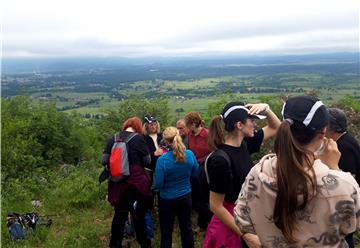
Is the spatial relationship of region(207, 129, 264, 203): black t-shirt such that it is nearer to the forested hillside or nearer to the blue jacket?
the blue jacket

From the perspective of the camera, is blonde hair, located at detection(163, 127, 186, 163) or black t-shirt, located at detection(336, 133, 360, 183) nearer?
black t-shirt, located at detection(336, 133, 360, 183)

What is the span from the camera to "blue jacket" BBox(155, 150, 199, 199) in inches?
173

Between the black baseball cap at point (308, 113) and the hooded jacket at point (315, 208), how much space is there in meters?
0.18

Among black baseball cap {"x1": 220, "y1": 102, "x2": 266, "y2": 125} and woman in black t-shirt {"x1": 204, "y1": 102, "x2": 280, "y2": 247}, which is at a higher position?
black baseball cap {"x1": 220, "y1": 102, "x2": 266, "y2": 125}

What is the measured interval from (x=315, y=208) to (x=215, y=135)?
1440mm

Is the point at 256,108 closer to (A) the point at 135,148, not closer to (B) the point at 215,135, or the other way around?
(B) the point at 215,135

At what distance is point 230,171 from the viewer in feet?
9.41

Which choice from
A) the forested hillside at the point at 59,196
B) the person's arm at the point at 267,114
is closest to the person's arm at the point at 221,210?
the person's arm at the point at 267,114

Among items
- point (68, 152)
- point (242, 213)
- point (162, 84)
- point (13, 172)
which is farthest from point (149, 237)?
point (162, 84)

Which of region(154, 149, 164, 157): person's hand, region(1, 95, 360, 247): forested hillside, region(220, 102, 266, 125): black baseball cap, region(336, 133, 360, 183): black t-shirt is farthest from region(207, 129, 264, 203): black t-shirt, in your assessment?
region(1, 95, 360, 247): forested hillside

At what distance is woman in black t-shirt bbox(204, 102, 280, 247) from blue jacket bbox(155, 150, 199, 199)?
4.04 ft

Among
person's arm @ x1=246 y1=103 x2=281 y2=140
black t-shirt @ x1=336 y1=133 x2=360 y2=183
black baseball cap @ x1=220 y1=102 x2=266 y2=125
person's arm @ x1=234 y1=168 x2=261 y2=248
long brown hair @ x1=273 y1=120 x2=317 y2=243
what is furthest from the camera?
black t-shirt @ x1=336 y1=133 x2=360 y2=183

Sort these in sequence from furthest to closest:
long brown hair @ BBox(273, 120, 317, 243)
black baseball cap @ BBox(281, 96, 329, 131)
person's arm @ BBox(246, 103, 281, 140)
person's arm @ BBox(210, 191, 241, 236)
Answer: person's arm @ BBox(246, 103, 281, 140)
person's arm @ BBox(210, 191, 241, 236)
black baseball cap @ BBox(281, 96, 329, 131)
long brown hair @ BBox(273, 120, 317, 243)

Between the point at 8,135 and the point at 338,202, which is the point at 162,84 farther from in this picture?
the point at 338,202
